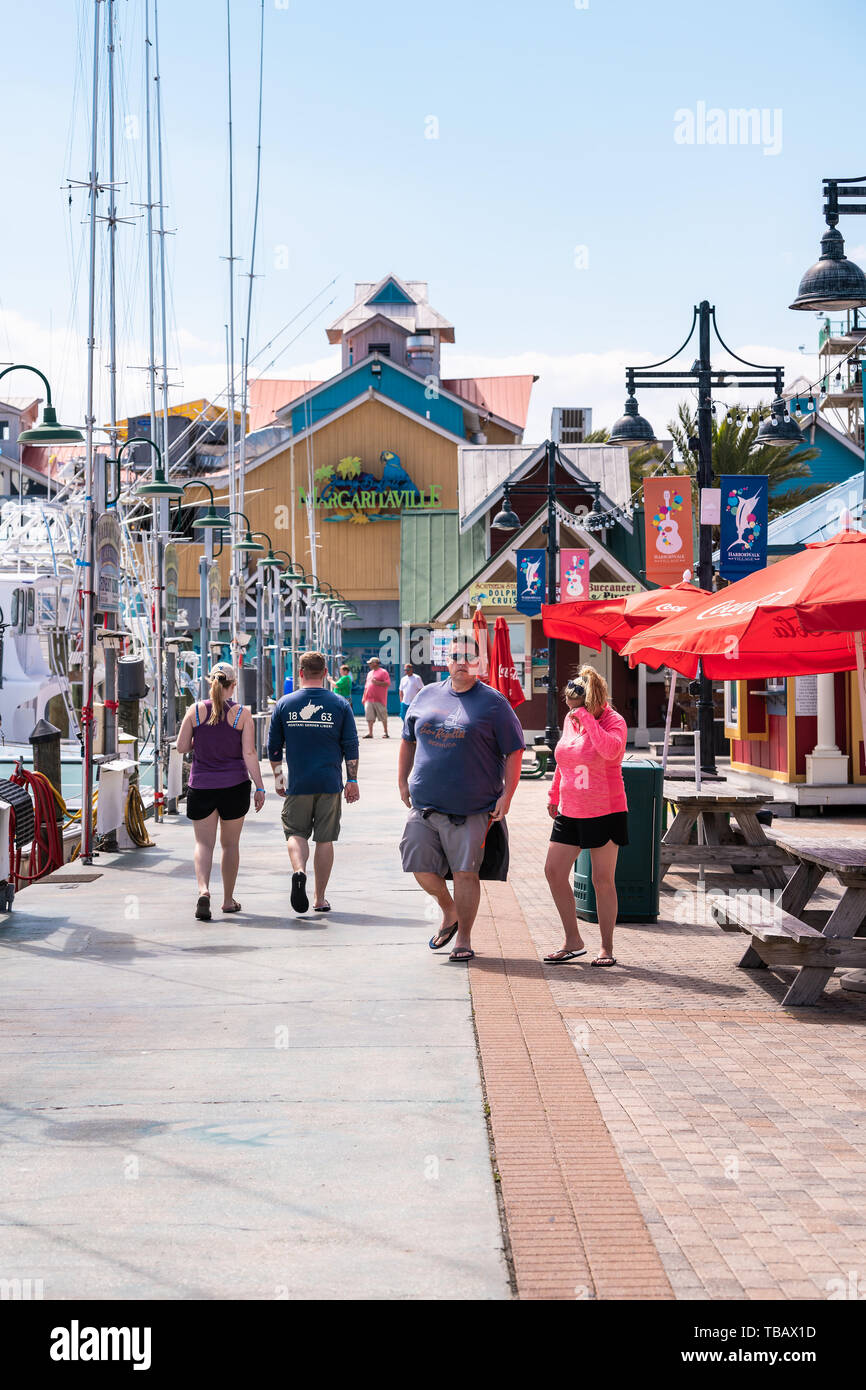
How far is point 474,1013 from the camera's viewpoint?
25.0ft

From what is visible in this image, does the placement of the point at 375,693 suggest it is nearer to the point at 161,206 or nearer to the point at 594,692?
the point at 161,206

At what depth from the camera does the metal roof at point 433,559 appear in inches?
1700

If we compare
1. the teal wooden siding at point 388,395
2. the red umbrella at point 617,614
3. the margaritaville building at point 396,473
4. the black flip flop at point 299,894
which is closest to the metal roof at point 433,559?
the margaritaville building at point 396,473

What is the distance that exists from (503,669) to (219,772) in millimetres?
14740

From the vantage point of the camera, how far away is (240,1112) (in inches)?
231

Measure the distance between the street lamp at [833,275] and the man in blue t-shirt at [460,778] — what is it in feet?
17.8

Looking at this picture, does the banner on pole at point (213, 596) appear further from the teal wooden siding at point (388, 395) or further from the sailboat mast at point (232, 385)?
the teal wooden siding at point (388, 395)

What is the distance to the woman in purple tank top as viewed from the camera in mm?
10867

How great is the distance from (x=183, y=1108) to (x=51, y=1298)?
1856mm

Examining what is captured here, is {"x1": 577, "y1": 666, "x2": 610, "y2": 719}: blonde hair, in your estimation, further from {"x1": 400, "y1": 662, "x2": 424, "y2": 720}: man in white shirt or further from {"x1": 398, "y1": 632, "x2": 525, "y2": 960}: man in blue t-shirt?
{"x1": 400, "y1": 662, "x2": 424, "y2": 720}: man in white shirt

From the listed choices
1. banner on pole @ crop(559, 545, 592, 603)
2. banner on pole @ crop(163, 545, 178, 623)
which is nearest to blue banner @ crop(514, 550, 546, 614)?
banner on pole @ crop(559, 545, 592, 603)

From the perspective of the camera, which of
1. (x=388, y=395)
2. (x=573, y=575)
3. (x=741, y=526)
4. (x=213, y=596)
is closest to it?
(x=741, y=526)

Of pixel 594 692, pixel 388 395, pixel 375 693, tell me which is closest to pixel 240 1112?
pixel 594 692
